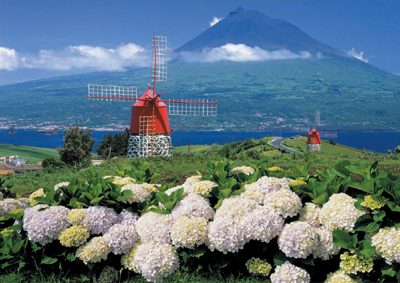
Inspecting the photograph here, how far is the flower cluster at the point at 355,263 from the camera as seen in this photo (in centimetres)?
469

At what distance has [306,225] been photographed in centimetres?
477

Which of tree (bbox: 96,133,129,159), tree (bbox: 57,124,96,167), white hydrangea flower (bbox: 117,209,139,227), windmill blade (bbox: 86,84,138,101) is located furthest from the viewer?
tree (bbox: 96,133,129,159)

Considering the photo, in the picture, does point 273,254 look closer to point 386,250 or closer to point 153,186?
point 386,250

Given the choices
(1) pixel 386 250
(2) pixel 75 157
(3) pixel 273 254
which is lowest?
(2) pixel 75 157

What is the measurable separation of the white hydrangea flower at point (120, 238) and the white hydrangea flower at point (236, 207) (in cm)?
122

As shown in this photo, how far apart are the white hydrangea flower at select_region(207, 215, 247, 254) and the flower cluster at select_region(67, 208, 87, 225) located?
1.77 metres

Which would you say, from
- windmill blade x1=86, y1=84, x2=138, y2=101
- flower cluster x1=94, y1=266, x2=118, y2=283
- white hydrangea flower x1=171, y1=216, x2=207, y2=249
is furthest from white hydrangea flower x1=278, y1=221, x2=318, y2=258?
windmill blade x1=86, y1=84, x2=138, y2=101

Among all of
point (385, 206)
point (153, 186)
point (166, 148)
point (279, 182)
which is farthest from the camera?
point (166, 148)

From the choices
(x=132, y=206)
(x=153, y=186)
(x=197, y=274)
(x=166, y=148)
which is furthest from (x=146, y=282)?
(x=166, y=148)

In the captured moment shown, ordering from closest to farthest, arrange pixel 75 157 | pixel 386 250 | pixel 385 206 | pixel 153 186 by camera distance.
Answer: pixel 386 250, pixel 385 206, pixel 153 186, pixel 75 157

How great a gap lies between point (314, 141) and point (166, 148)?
19.3m

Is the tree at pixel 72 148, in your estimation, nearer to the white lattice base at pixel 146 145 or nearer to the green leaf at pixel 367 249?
the white lattice base at pixel 146 145

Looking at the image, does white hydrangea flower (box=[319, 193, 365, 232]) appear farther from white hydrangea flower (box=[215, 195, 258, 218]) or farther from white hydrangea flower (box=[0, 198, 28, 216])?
white hydrangea flower (box=[0, 198, 28, 216])

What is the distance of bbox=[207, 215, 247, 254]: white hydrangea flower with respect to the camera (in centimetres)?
474
